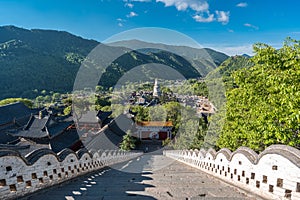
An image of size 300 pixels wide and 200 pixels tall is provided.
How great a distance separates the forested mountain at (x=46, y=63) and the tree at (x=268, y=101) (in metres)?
72.2

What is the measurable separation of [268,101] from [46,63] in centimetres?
10143

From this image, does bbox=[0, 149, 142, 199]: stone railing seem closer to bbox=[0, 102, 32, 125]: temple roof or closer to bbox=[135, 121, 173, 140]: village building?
bbox=[0, 102, 32, 125]: temple roof

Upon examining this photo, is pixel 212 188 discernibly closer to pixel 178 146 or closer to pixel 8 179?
pixel 8 179

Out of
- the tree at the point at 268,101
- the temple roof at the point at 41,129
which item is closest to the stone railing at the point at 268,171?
the tree at the point at 268,101

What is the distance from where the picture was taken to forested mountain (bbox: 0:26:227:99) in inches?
3009

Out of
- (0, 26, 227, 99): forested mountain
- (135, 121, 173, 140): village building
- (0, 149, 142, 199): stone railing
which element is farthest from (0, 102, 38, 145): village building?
(0, 26, 227, 99): forested mountain

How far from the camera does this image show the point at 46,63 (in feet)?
310

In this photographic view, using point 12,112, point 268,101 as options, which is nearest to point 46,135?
point 12,112

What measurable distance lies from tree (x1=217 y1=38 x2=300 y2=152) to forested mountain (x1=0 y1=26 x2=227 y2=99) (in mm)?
72218

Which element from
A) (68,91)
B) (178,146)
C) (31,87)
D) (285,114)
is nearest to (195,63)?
(68,91)

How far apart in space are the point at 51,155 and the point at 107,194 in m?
1.28

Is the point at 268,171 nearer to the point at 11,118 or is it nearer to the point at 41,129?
the point at 41,129

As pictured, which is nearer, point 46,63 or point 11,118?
point 11,118

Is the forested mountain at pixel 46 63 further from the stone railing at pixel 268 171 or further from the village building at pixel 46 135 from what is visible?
the stone railing at pixel 268 171
